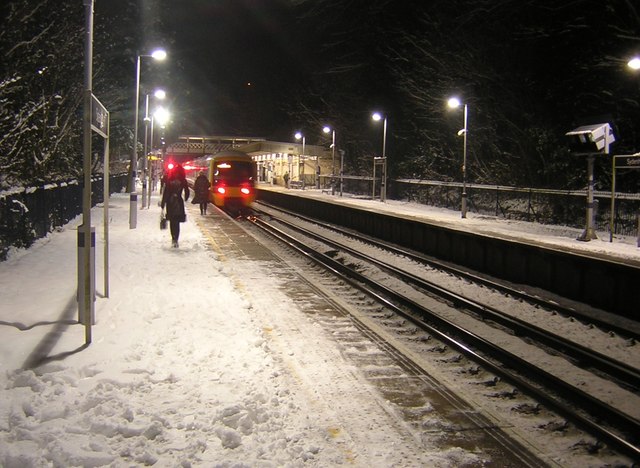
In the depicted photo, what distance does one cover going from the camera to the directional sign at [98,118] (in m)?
7.04

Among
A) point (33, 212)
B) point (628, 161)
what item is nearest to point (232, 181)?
point (33, 212)

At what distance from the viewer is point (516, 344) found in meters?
8.64

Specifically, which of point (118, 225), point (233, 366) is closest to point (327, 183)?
point (118, 225)

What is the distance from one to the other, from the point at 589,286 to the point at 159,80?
39.9 metres

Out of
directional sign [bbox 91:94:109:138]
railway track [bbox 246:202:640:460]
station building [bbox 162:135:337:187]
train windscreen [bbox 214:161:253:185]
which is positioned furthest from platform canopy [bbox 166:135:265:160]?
directional sign [bbox 91:94:109:138]

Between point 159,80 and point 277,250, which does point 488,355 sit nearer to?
point 277,250

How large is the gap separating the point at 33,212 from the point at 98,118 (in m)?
9.08

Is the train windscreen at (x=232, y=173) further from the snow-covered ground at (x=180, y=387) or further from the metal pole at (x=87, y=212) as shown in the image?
the metal pole at (x=87, y=212)

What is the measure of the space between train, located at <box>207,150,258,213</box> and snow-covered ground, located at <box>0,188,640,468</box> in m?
21.4

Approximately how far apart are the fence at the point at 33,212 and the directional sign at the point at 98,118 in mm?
5636

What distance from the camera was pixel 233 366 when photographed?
6.67 m

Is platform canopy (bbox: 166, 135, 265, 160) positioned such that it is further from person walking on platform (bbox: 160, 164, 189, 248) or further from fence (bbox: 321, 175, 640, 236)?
person walking on platform (bbox: 160, 164, 189, 248)

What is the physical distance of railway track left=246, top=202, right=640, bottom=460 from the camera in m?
5.87

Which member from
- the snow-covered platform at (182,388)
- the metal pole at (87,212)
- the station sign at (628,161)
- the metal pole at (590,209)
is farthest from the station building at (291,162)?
the metal pole at (87,212)
